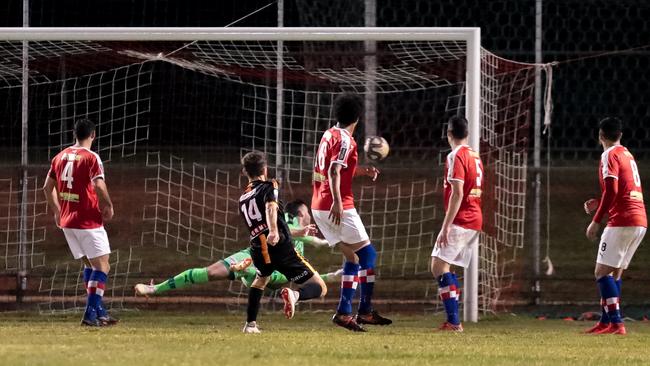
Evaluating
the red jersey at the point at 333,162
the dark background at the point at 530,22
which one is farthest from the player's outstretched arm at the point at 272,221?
the dark background at the point at 530,22

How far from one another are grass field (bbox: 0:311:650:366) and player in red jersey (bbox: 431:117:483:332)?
→ 353mm

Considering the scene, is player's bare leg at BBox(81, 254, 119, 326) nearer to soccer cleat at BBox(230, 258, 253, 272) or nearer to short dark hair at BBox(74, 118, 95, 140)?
short dark hair at BBox(74, 118, 95, 140)

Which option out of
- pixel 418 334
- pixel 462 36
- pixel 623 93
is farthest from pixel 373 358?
pixel 623 93

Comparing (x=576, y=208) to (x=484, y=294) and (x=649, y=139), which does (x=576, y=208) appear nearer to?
(x=649, y=139)

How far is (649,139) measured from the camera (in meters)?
23.5

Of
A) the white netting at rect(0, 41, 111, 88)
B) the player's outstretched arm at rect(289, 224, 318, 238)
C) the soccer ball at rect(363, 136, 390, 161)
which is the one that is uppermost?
the white netting at rect(0, 41, 111, 88)

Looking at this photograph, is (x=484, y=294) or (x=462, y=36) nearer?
(x=462, y=36)

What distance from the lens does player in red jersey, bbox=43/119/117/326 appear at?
38.5 ft

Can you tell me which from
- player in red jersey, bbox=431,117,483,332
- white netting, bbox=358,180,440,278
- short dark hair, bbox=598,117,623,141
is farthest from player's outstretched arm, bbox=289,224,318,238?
short dark hair, bbox=598,117,623,141

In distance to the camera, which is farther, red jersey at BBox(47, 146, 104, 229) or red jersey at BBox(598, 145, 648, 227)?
red jersey at BBox(47, 146, 104, 229)

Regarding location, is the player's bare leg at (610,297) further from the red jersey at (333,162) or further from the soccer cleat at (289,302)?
the soccer cleat at (289,302)

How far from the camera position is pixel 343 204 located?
1133cm

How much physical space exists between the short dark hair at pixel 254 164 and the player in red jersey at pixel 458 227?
1586 millimetres

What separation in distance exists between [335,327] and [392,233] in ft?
25.1
